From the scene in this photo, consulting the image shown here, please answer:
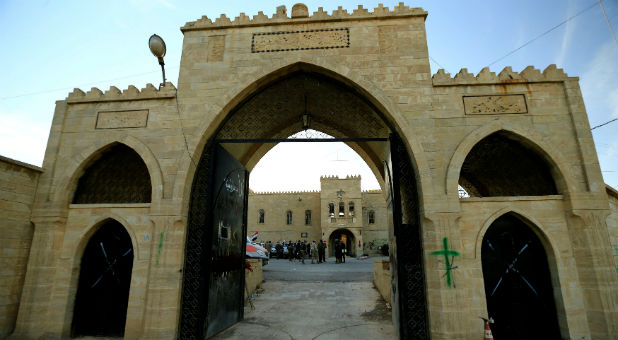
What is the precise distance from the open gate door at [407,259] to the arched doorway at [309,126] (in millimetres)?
15

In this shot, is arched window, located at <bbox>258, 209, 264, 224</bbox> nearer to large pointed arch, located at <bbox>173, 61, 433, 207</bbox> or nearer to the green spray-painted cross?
large pointed arch, located at <bbox>173, 61, 433, 207</bbox>

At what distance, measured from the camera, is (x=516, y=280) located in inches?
217

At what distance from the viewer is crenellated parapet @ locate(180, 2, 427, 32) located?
21.3ft

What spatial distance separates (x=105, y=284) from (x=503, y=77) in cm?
874

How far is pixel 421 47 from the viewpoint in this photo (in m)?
6.26

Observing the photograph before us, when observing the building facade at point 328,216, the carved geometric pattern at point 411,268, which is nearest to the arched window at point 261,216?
the building facade at point 328,216

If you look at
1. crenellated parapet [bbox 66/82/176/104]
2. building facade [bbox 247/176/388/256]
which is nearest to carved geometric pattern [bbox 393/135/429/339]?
crenellated parapet [bbox 66/82/176/104]

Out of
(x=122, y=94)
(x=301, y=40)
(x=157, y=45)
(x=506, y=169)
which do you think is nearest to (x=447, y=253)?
(x=506, y=169)

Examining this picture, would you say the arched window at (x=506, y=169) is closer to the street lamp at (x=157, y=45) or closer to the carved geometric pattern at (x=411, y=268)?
the carved geometric pattern at (x=411, y=268)

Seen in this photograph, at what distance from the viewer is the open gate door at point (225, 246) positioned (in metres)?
5.77

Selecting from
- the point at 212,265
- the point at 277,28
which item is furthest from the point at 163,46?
the point at 212,265

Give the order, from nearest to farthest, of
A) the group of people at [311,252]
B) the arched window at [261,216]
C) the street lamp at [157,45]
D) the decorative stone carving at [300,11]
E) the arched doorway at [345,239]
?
1. the street lamp at [157,45]
2. the decorative stone carving at [300,11]
3. the group of people at [311,252]
4. the arched doorway at [345,239]
5. the arched window at [261,216]

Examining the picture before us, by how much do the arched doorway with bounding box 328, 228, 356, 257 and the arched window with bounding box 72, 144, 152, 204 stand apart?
23.5 metres

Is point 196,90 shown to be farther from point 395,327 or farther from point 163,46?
point 395,327
